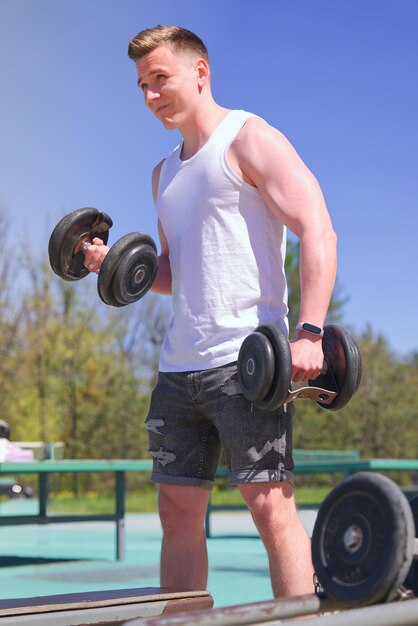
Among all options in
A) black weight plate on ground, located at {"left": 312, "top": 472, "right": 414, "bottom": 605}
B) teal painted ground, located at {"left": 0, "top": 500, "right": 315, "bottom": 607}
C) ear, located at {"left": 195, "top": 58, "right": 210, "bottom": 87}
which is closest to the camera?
black weight plate on ground, located at {"left": 312, "top": 472, "right": 414, "bottom": 605}

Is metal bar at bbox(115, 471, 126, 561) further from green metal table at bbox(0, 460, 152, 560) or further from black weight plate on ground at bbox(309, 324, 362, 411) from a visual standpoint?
black weight plate on ground at bbox(309, 324, 362, 411)

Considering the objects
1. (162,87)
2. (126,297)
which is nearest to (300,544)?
Answer: (126,297)

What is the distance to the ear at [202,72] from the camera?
2602mm

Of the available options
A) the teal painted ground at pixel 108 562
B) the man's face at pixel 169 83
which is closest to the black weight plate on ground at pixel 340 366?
the man's face at pixel 169 83

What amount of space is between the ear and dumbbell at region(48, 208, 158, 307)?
0.46 meters

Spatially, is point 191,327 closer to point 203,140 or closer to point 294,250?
point 203,140

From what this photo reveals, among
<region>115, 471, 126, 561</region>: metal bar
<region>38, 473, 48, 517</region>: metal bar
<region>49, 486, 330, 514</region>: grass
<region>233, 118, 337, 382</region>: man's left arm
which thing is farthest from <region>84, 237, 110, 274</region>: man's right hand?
<region>49, 486, 330, 514</region>: grass

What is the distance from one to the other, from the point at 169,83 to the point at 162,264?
20.9 inches

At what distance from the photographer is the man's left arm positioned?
2.23 m

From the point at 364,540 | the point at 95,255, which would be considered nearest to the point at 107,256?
the point at 95,255

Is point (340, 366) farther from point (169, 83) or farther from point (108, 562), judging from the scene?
point (108, 562)

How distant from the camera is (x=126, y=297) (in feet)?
8.46

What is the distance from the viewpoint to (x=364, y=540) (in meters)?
1.66

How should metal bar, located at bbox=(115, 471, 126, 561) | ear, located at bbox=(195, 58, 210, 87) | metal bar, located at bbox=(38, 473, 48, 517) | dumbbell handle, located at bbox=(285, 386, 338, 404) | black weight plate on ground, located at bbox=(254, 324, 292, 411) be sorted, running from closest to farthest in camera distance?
black weight plate on ground, located at bbox=(254, 324, 292, 411), dumbbell handle, located at bbox=(285, 386, 338, 404), ear, located at bbox=(195, 58, 210, 87), metal bar, located at bbox=(115, 471, 126, 561), metal bar, located at bbox=(38, 473, 48, 517)
